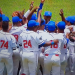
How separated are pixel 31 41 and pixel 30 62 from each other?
0.44m

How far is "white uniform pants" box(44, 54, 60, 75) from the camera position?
4828mm

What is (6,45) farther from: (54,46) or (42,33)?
(54,46)

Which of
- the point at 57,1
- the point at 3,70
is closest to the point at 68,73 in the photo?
the point at 3,70

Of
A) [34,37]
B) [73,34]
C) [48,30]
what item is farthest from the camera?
[73,34]

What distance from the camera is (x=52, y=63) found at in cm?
487

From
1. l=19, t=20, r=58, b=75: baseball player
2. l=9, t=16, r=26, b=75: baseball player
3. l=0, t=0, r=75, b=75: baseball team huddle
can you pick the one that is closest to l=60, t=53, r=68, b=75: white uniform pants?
l=0, t=0, r=75, b=75: baseball team huddle

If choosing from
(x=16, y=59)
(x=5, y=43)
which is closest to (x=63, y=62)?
(x=16, y=59)

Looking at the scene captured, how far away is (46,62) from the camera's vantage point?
192 inches

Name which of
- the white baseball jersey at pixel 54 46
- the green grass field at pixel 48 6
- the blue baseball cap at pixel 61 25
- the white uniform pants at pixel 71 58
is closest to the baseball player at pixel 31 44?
the white baseball jersey at pixel 54 46

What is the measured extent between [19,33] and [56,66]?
3.77 ft

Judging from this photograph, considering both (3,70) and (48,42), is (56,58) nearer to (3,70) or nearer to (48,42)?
(48,42)

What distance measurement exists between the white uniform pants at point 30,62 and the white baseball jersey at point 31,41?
120 millimetres

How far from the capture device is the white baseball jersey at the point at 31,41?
4785 millimetres

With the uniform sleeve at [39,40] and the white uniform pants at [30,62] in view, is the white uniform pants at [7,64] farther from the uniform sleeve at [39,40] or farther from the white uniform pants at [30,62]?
the uniform sleeve at [39,40]
